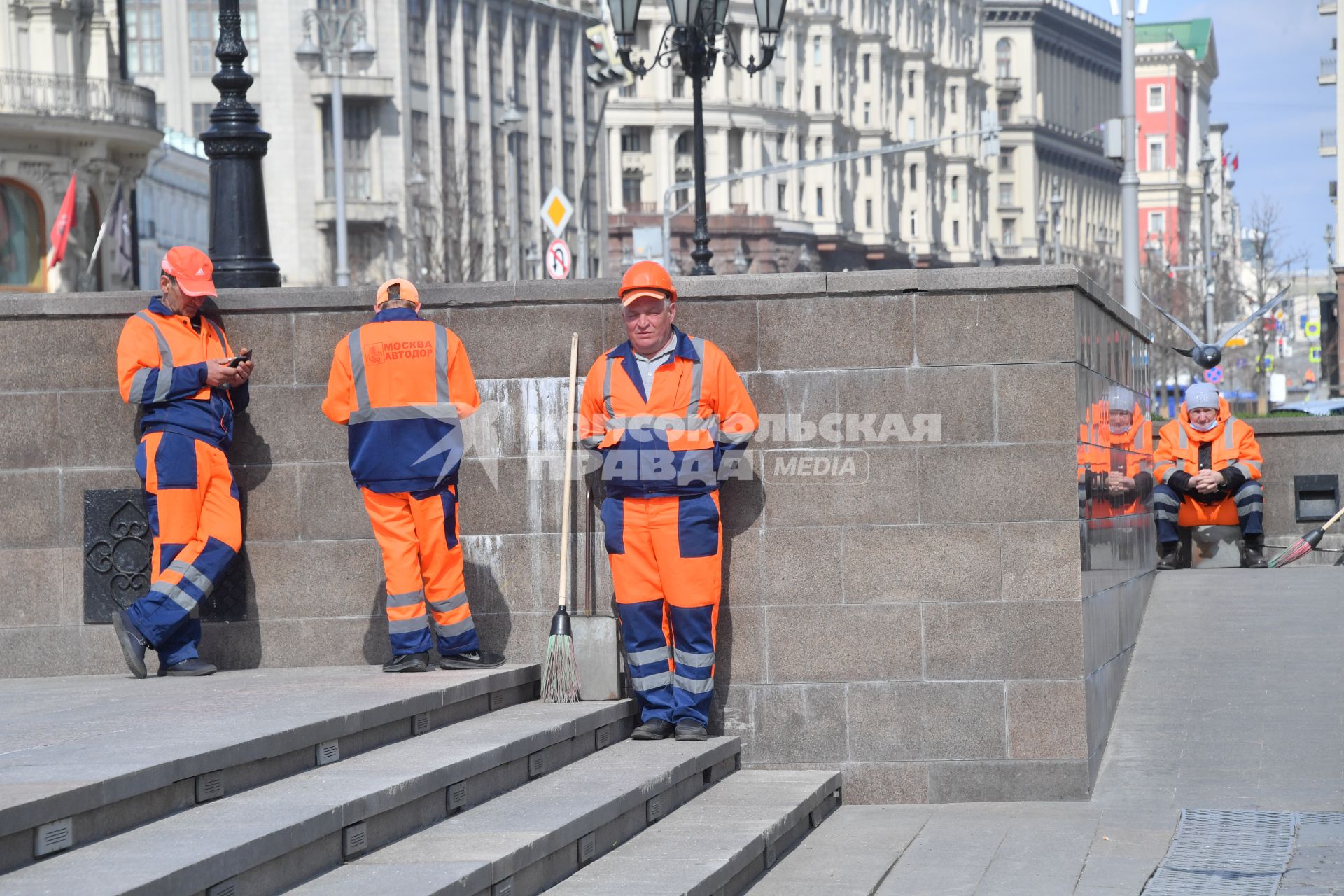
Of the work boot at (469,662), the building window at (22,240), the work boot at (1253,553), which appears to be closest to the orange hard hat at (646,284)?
the work boot at (469,662)

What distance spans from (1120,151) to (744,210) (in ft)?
239

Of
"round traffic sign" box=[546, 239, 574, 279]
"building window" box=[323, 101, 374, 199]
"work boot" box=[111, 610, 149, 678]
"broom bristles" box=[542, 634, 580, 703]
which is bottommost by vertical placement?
"broom bristles" box=[542, 634, 580, 703]

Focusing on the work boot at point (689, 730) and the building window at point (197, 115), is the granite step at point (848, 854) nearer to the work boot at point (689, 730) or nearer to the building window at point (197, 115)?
the work boot at point (689, 730)

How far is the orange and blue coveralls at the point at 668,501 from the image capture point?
28.3 feet

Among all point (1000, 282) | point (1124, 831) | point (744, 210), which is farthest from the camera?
point (744, 210)

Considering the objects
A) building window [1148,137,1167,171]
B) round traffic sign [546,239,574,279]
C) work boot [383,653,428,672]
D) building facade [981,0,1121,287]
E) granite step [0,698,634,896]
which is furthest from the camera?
building window [1148,137,1167,171]

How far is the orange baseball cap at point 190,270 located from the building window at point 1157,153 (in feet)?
518

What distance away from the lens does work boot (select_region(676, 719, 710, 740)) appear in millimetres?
8680

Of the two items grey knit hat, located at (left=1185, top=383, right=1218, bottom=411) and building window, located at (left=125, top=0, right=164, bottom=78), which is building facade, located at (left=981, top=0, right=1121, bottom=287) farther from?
grey knit hat, located at (left=1185, top=383, right=1218, bottom=411)

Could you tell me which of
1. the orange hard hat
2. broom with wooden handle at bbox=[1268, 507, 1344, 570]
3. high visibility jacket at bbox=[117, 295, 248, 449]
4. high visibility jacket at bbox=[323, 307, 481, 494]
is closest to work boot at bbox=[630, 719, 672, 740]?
high visibility jacket at bbox=[323, 307, 481, 494]

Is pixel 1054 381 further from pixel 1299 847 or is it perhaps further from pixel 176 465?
pixel 176 465

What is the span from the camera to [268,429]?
9.41m

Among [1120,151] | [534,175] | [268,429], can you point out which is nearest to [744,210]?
[534,175]

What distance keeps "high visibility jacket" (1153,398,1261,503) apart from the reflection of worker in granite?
2.23 meters
